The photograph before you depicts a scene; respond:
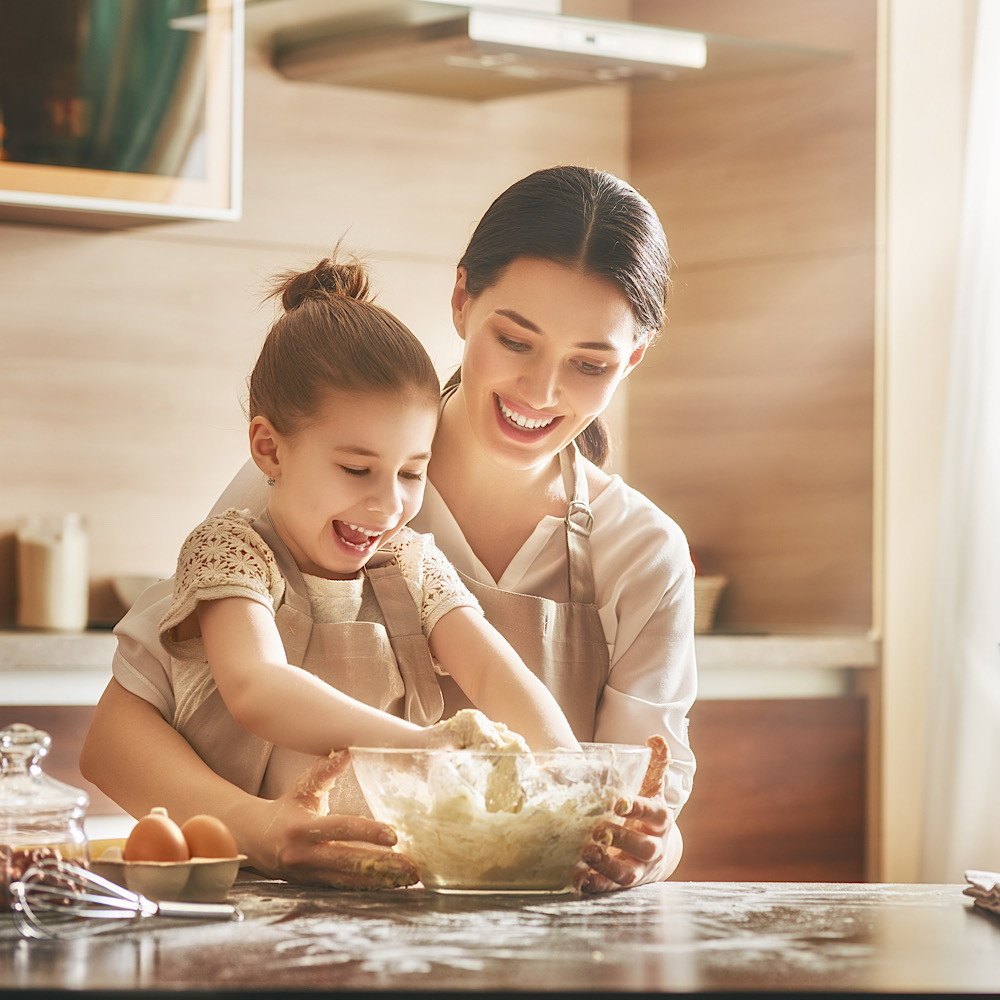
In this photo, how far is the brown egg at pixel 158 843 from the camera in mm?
918

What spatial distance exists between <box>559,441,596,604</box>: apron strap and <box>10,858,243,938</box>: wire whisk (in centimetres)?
70

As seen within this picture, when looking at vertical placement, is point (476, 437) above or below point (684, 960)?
above

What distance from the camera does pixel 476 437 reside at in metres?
1.56

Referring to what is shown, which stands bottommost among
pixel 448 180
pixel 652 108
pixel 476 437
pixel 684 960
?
pixel 684 960

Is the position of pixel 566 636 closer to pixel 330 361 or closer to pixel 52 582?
pixel 330 361

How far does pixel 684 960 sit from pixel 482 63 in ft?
7.45

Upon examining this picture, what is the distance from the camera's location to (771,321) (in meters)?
3.08

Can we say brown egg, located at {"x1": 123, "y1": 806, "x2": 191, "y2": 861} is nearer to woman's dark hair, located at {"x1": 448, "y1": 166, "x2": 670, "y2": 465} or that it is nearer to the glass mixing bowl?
the glass mixing bowl

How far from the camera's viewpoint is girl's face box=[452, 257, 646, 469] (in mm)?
1428

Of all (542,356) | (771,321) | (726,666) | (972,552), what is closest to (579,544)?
(542,356)

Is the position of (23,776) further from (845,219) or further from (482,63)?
(845,219)

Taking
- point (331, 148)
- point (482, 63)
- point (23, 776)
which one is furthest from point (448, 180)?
point (23, 776)

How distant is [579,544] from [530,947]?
0.76m

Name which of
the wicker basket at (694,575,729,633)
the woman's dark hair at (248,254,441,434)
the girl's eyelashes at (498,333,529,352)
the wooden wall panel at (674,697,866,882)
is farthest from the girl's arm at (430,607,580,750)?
the wicker basket at (694,575,729,633)
